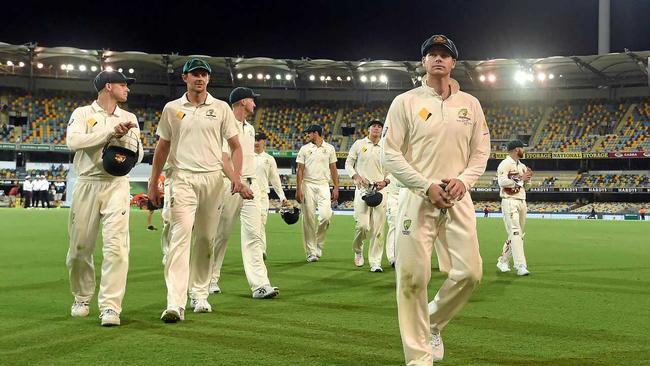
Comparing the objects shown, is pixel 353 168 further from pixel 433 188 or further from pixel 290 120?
pixel 290 120

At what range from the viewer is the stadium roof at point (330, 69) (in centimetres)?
5078

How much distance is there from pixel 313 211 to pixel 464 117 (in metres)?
8.38

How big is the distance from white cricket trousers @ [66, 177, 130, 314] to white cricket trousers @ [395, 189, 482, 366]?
Result: 307 centimetres

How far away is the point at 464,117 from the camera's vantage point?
187 inches

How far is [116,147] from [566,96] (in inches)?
2208

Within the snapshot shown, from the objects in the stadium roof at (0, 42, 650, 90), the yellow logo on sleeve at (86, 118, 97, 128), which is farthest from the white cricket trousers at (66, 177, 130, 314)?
the stadium roof at (0, 42, 650, 90)

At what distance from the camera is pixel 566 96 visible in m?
56.8

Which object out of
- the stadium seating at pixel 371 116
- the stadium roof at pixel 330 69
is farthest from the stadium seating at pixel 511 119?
the stadium roof at pixel 330 69

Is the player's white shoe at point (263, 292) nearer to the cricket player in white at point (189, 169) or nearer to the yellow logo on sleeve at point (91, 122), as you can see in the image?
the cricket player in white at point (189, 169)

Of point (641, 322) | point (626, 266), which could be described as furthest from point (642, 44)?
point (641, 322)

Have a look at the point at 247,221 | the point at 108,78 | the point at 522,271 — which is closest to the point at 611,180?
the point at 522,271

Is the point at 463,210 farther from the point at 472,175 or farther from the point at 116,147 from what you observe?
the point at 116,147

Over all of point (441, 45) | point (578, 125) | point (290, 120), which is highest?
point (290, 120)

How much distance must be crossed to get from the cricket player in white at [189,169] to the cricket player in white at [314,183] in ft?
19.5
